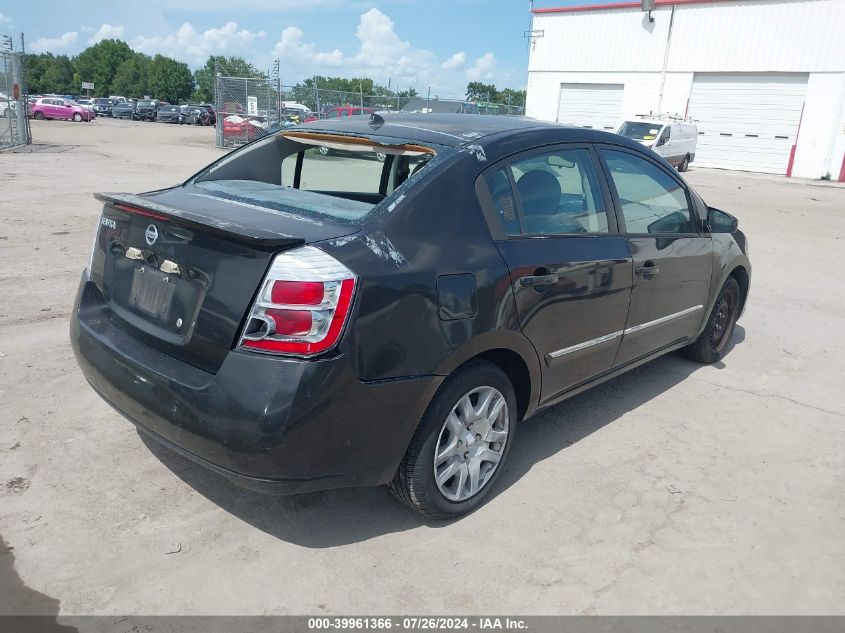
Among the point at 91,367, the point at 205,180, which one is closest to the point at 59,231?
the point at 205,180

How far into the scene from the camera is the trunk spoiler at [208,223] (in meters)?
2.50

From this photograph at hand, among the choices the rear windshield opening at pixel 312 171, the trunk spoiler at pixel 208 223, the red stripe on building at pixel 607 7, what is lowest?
the trunk spoiler at pixel 208 223

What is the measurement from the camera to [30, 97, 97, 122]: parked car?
142 ft

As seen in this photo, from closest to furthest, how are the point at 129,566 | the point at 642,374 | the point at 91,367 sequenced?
1. the point at 129,566
2. the point at 91,367
3. the point at 642,374

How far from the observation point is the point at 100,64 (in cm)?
10619

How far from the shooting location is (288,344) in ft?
8.09

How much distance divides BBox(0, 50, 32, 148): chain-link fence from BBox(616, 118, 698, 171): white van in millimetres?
18511

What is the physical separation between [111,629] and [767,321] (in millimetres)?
6182

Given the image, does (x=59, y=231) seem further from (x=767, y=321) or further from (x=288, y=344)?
(x=767, y=321)

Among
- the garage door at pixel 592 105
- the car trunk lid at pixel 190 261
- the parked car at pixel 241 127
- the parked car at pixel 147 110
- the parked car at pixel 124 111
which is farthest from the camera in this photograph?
the parked car at pixel 124 111

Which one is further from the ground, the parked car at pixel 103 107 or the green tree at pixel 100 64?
the green tree at pixel 100 64

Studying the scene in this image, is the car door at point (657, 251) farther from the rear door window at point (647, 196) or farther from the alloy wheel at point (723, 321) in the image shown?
the alloy wheel at point (723, 321)

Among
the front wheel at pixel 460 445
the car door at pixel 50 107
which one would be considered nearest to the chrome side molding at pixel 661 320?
the front wheel at pixel 460 445

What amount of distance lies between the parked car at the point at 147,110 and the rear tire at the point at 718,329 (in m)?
55.1
